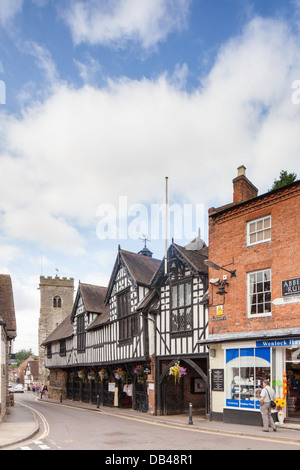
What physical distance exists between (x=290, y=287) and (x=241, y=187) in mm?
5949

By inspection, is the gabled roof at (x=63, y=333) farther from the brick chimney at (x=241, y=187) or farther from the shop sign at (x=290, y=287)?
the shop sign at (x=290, y=287)

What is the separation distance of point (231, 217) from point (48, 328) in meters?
51.6

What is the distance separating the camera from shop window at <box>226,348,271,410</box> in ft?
54.0

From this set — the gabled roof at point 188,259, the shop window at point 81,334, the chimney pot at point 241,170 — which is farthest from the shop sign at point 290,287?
the shop window at point 81,334

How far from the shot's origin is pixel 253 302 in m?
17.4

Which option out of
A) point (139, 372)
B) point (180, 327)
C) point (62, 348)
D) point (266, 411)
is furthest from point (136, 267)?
point (62, 348)

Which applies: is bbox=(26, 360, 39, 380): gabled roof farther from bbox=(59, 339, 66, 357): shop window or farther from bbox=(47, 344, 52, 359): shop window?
bbox=(59, 339, 66, 357): shop window

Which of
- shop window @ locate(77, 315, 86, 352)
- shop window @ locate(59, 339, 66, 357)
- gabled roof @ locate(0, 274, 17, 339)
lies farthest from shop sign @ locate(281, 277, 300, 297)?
shop window @ locate(59, 339, 66, 357)

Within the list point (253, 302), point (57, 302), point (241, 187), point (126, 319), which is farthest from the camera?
point (57, 302)

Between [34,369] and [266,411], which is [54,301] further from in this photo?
[266,411]

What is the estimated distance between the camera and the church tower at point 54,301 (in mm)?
65938

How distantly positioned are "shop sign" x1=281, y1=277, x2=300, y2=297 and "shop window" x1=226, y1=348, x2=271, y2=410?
212cm

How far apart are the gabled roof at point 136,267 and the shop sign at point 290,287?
1030 centimetres

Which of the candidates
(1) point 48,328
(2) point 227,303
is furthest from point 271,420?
(1) point 48,328
